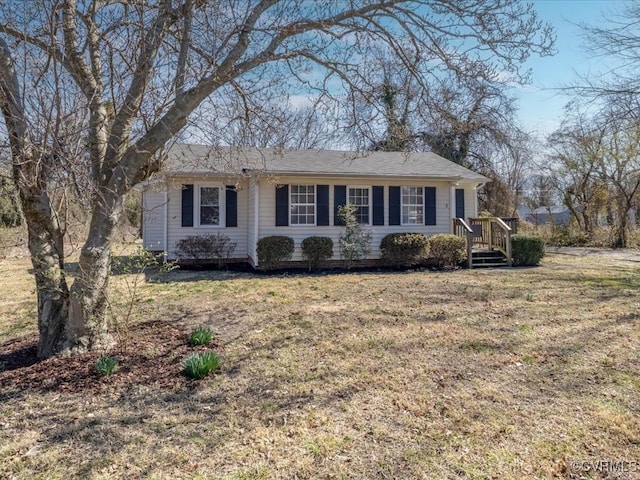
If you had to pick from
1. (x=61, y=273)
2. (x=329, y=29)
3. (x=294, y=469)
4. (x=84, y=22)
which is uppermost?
(x=329, y=29)

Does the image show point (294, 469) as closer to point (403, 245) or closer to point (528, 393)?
point (528, 393)

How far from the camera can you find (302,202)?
12.2m

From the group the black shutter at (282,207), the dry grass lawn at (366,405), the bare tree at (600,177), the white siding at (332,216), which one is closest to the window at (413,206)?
the white siding at (332,216)

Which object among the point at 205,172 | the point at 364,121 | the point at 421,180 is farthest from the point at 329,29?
the point at 421,180

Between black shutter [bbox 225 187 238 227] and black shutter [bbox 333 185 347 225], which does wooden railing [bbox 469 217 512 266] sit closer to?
black shutter [bbox 333 185 347 225]

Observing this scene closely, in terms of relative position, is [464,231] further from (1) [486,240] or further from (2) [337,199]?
(2) [337,199]

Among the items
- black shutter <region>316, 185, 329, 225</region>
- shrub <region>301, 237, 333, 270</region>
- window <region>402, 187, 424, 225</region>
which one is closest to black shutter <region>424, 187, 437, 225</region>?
window <region>402, 187, 424, 225</region>

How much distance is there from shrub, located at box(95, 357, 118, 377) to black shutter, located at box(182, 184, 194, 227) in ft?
27.9

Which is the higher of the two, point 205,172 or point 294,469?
point 205,172

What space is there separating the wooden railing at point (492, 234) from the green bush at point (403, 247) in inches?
105

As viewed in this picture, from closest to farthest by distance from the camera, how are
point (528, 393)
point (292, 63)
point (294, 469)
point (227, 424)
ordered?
1. point (294, 469)
2. point (227, 424)
3. point (528, 393)
4. point (292, 63)

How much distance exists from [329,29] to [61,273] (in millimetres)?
4430

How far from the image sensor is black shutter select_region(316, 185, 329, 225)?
12117 mm

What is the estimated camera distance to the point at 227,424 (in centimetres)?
313
